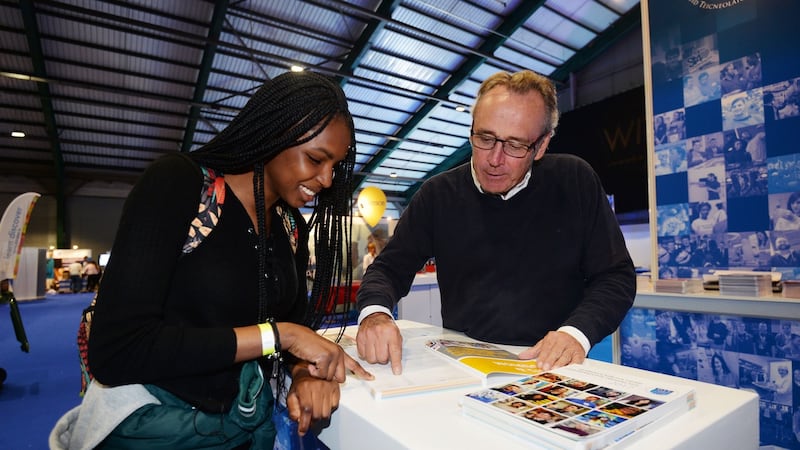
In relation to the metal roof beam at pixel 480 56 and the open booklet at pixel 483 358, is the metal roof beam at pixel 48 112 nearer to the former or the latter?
the metal roof beam at pixel 480 56

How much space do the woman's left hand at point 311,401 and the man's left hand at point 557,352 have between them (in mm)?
477

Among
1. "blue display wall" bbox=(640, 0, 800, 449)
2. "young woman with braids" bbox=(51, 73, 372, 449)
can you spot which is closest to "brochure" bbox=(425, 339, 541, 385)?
"young woman with braids" bbox=(51, 73, 372, 449)

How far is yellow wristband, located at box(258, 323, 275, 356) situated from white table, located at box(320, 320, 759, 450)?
170 mm

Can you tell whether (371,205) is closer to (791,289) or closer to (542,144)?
(791,289)

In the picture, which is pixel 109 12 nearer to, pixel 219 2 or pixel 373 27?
pixel 219 2

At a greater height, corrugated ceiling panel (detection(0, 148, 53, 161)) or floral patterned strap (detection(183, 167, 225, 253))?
corrugated ceiling panel (detection(0, 148, 53, 161))

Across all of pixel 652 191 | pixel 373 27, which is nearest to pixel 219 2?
pixel 373 27

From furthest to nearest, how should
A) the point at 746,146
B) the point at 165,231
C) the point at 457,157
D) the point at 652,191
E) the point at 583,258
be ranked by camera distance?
the point at 457,157
the point at 652,191
the point at 746,146
the point at 583,258
the point at 165,231

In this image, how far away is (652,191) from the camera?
10.1ft

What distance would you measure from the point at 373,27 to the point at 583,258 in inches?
385

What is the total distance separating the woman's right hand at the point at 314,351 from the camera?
3.01 feet

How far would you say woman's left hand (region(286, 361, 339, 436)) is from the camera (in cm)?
86

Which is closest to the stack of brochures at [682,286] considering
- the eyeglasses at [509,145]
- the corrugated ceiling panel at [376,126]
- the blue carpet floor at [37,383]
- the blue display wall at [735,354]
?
the blue display wall at [735,354]

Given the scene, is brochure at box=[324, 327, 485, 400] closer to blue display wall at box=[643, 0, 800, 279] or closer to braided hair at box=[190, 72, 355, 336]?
braided hair at box=[190, 72, 355, 336]
